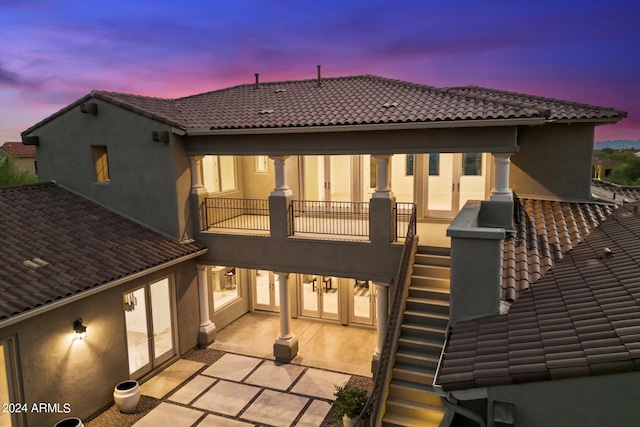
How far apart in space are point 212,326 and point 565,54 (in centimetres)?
4356

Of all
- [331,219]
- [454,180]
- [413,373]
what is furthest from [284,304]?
[454,180]

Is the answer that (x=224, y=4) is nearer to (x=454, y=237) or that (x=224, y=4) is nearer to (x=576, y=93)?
(x=576, y=93)

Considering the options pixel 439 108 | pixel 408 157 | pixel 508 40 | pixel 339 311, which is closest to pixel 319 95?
pixel 408 157

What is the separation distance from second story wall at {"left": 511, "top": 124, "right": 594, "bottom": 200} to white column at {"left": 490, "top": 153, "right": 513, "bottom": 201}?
270cm

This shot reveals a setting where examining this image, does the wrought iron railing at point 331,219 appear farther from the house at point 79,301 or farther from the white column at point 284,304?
the house at point 79,301

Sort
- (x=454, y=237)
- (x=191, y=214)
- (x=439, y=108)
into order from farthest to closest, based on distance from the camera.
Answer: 1. (x=191, y=214)
2. (x=439, y=108)
3. (x=454, y=237)

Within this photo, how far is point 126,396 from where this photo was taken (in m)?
10.5

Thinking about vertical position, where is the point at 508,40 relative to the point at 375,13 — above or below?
below

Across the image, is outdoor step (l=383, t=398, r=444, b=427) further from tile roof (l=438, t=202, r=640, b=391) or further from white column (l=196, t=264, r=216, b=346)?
white column (l=196, t=264, r=216, b=346)

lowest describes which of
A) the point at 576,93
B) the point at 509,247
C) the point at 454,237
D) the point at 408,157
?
the point at 509,247

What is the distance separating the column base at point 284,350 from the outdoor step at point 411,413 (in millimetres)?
4984

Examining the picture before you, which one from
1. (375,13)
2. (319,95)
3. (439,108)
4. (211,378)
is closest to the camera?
(439,108)

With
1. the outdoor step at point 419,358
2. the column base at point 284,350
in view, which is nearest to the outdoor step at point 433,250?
the outdoor step at point 419,358

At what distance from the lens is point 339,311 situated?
1579 centimetres
